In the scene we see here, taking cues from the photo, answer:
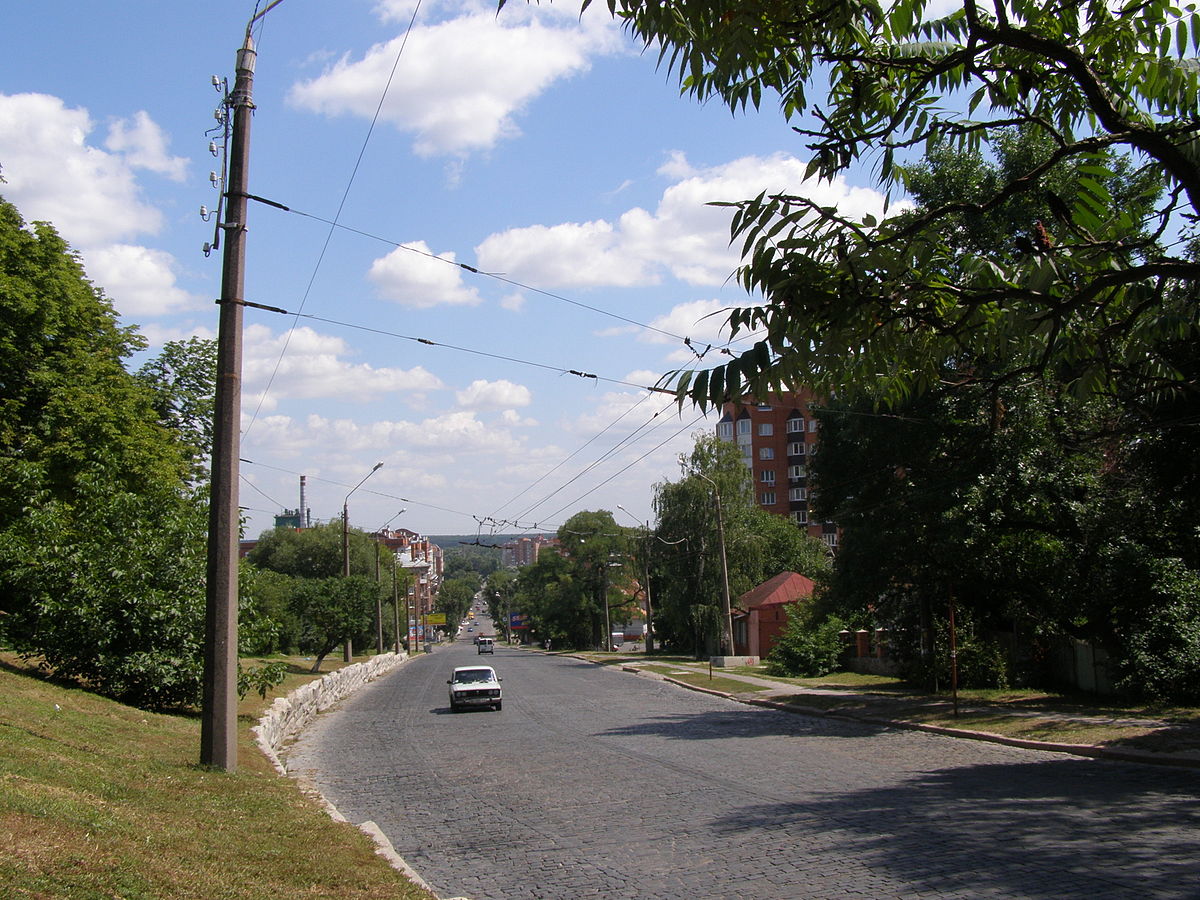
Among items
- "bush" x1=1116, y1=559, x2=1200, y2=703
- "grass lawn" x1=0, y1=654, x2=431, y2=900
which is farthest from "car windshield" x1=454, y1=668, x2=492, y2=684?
"bush" x1=1116, y1=559, x2=1200, y2=703

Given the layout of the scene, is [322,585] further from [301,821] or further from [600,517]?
[600,517]

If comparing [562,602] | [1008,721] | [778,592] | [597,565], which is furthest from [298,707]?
[562,602]

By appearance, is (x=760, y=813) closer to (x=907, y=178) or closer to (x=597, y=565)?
(x=907, y=178)

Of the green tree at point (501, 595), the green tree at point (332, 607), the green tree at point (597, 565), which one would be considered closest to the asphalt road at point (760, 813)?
the green tree at point (332, 607)

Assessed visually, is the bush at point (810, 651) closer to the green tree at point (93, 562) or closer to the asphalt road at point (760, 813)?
the asphalt road at point (760, 813)

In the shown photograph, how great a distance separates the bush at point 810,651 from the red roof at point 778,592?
15.2 metres

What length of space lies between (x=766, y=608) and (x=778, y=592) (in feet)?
3.94

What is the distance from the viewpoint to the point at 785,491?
9794cm

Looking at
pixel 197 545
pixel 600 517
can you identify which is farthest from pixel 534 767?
pixel 600 517

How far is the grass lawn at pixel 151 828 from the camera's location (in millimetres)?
5781

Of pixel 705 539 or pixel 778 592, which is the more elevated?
pixel 705 539

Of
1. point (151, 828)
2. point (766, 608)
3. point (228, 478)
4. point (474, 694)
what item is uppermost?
point (228, 478)

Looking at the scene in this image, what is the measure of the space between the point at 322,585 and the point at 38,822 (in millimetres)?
41180

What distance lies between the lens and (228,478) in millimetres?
12367
